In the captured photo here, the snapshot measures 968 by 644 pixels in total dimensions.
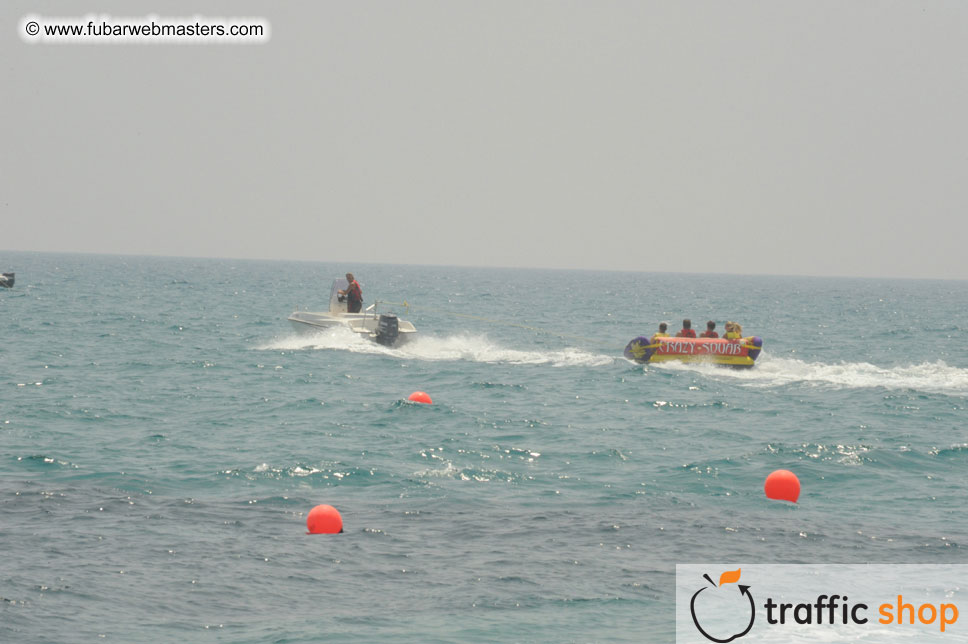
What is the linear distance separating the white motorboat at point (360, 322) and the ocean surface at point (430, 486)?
1.66ft

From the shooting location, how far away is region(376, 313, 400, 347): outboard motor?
30906 millimetres

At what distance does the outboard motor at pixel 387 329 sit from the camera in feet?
101

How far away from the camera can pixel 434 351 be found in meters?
33.3

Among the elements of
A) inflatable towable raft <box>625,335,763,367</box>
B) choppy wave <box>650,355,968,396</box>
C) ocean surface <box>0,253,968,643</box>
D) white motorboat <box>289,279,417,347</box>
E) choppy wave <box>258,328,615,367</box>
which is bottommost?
ocean surface <box>0,253,968,643</box>

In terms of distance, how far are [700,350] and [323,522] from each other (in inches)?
743

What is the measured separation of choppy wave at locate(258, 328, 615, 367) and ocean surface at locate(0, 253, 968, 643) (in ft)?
0.76

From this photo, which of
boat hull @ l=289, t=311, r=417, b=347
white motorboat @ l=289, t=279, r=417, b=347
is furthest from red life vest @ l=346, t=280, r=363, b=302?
boat hull @ l=289, t=311, r=417, b=347

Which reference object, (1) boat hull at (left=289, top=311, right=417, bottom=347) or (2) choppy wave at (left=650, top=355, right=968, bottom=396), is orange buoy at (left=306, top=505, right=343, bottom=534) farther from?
(1) boat hull at (left=289, top=311, right=417, bottom=347)

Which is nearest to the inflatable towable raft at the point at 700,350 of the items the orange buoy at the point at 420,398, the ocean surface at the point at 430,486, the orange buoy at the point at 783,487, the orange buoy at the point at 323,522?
the ocean surface at the point at 430,486

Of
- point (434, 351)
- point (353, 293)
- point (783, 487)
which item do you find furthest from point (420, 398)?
point (434, 351)

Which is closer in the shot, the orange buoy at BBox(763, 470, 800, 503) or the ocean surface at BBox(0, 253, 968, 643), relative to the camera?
the ocean surface at BBox(0, 253, 968, 643)

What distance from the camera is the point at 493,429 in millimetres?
19969

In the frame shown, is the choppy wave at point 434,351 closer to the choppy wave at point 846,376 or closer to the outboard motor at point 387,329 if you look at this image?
the outboard motor at point 387,329

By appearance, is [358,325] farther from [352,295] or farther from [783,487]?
[783,487]
